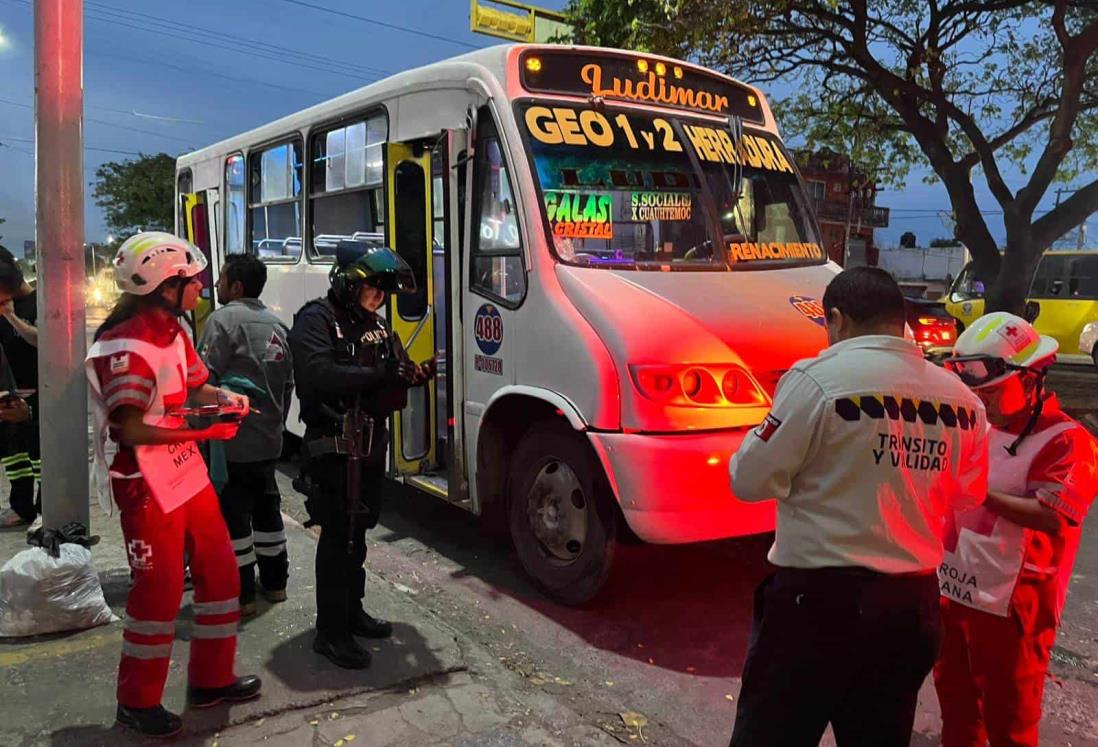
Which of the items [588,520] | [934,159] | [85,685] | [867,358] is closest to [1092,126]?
[934,159]

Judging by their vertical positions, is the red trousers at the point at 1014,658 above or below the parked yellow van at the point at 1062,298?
below

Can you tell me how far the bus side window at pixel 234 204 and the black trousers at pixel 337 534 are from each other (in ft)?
17.2

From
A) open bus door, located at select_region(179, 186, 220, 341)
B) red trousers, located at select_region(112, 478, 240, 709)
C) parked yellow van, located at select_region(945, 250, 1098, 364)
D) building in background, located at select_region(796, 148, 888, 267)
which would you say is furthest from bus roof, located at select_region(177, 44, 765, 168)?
building in background, located at select_region(796, 148, 888, 267)

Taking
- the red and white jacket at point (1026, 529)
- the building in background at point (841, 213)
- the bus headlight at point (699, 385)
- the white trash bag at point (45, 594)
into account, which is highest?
the building in background at point (841, 213)

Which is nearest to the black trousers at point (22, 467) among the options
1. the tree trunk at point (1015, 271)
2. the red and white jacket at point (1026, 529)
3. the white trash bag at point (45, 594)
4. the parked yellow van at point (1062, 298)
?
the white trash bag at point (45, 594)

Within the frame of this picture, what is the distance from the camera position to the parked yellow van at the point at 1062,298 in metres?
17.8

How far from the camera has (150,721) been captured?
2941 mm

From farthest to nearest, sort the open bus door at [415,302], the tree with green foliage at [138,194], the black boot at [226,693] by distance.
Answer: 1. the tree with green foliage at [138,194]
2. the open bus door at [415,302]
3. the black boot at [226,693]

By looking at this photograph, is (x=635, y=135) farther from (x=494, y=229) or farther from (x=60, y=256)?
(x=60, y=256)

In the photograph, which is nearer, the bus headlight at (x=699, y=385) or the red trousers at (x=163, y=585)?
the red trousers at (x=163, y=585)

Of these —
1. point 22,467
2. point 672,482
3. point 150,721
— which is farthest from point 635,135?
point 22,467

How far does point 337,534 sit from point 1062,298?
19151 millimetres

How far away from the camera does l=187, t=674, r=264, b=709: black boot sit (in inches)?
126

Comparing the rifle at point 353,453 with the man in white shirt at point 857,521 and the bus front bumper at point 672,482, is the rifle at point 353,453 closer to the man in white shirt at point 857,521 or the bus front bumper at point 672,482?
the bus front bumper at point 672,482
